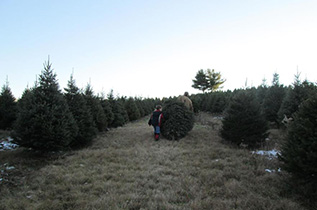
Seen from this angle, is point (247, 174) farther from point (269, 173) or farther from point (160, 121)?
point (160, 121)

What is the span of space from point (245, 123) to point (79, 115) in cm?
718

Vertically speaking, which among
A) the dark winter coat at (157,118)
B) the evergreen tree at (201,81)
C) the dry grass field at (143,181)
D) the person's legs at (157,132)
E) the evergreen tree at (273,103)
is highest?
the evergreen tree at (201,81)

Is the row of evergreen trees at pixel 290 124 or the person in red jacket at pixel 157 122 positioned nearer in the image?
the row of evergreen trees at pixel 290 124

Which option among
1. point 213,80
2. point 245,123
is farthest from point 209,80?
point 245,123

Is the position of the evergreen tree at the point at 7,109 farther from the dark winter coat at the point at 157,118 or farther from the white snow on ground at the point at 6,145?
the dark winter coat at the point at 157,118

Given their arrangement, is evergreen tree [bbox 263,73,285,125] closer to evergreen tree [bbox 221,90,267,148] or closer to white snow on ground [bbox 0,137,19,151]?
evergreen tree [bbox 221,90,267,148]

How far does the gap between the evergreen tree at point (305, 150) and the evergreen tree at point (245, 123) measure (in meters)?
3.60

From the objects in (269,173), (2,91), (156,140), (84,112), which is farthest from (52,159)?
(2,91)

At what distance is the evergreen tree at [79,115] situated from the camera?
8.34m

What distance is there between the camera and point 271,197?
3.52 meters

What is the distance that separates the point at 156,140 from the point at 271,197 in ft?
19.7

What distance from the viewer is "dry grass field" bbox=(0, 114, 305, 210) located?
335 centimetres

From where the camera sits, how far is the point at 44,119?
20.9ft

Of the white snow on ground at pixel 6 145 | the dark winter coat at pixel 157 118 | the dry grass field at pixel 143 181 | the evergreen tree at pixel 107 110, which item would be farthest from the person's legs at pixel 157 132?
the white snow on ground at pixel 6 145
